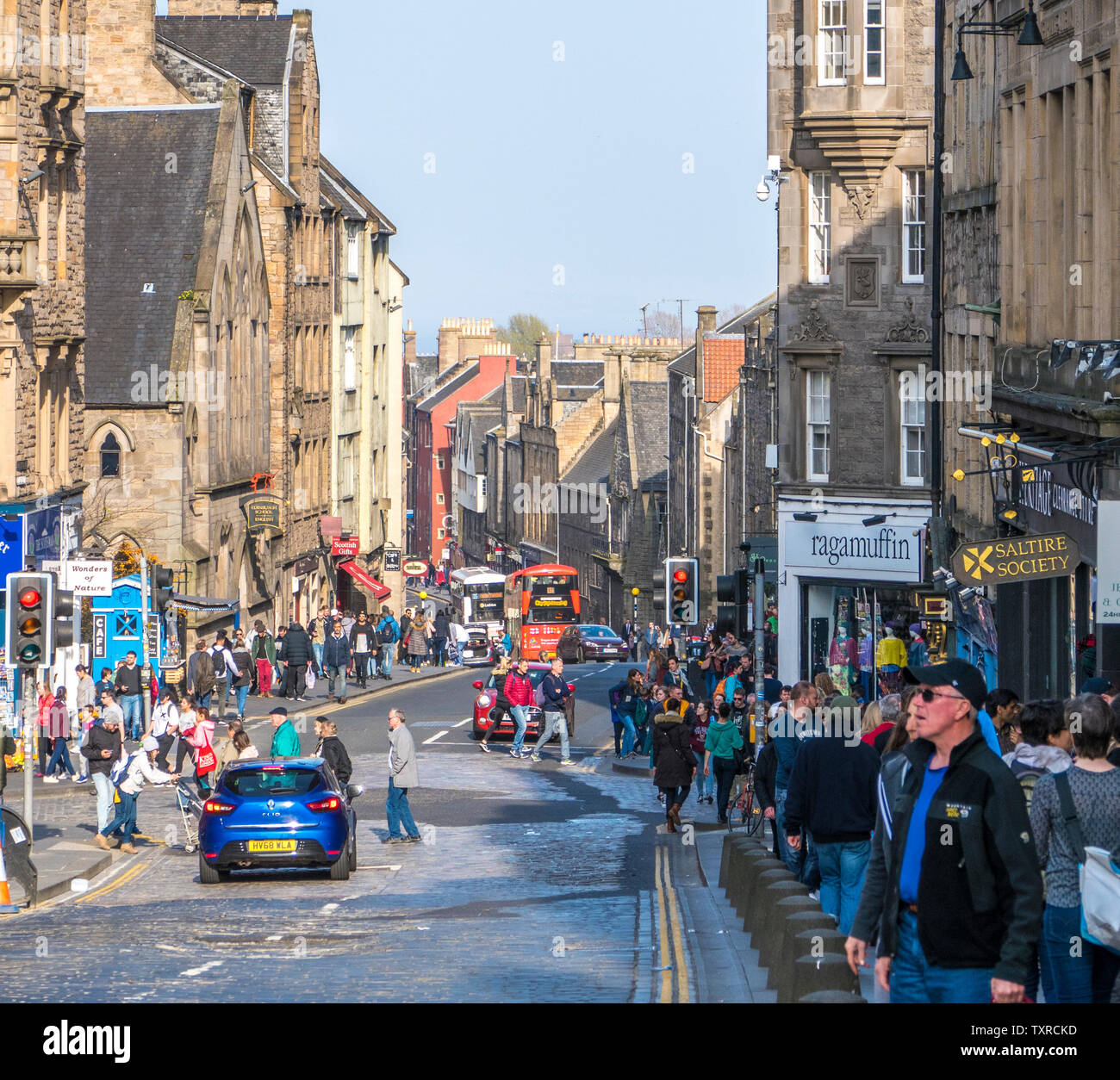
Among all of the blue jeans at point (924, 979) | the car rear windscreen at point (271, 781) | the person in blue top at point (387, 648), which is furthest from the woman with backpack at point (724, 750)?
the person in blue top at point (387, 648)

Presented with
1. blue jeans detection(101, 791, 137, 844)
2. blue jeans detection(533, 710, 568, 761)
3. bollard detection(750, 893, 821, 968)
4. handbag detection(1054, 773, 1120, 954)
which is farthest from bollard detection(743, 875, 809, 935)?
blue jeans detection(533, 710, 568, 761)

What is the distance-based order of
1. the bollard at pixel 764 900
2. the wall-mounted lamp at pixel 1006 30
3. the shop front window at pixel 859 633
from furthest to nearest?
the shop front window at pixel 859 633 < the wall-mounted lamp at pixel 1006 30 < the bollard at pixel 764 900

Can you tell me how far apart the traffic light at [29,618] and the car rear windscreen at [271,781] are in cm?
241

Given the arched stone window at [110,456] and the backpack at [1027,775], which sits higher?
the arched stone window at [110,456]

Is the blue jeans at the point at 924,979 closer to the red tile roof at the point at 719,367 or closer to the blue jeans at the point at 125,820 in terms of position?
the blue jeans at the point at 125,820

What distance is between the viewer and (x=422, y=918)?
54.4ft

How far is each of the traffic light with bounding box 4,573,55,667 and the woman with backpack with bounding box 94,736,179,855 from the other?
2.25m

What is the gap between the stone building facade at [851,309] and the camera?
35875 millimetres

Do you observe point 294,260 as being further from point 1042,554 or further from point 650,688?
Result: point 1042,554

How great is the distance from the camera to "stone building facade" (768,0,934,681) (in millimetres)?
35875

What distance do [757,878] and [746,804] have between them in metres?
7.02

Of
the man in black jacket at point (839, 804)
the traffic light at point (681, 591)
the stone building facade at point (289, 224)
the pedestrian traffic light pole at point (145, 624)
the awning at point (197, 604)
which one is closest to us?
the man in black jacket at point (839, 804)

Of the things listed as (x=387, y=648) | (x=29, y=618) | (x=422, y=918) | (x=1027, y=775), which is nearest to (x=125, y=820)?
(x=29, y=618)
